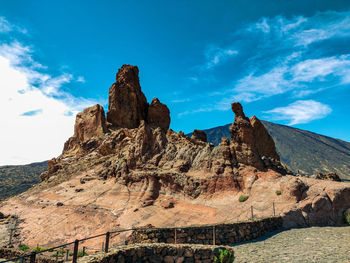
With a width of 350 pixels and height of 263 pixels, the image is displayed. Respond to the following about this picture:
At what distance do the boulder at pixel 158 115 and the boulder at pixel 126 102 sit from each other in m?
2.22

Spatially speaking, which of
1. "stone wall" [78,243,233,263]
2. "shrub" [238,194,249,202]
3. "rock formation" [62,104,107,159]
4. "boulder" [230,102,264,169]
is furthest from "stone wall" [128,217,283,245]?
"rock formation" [62,104,107,159]

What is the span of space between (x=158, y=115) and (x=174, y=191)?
39.7m

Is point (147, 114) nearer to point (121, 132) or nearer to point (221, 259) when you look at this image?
point (121, 132)

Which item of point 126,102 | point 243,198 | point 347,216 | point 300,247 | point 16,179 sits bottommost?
point 300,247

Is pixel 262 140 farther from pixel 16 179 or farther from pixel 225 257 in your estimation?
pixel 16 179

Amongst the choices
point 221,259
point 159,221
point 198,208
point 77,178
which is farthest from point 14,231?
point 221,259

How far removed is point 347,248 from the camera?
1221cm

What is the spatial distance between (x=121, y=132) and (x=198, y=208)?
29.9m

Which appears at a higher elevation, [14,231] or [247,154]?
[247,154]

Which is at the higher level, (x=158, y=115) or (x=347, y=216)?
(x=158, y=115)

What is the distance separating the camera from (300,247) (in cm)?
1310

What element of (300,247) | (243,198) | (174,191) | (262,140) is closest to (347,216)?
(243,198)

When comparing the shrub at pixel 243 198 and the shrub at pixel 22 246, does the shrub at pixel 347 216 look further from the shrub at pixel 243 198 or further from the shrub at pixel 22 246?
the shrub at pixel 22 246

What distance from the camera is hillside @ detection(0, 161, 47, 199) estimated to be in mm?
71812
